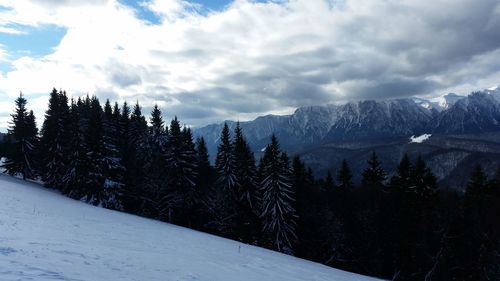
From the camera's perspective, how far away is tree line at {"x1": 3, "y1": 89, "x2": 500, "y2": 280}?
4347 centimetres

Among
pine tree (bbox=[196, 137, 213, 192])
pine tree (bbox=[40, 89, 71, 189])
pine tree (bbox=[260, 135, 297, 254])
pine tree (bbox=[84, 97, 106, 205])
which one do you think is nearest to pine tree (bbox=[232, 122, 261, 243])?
pine tree (bbox=[260, 135, 297, 254])

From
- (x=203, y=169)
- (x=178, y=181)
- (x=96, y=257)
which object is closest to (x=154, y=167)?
(x=178, y=181)

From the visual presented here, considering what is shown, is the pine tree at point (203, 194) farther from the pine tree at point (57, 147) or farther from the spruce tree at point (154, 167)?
the pine tree at point (57, 147)

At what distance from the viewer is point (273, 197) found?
46.9 m

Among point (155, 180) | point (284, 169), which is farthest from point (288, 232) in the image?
point (155, 180)

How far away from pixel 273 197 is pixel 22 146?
3828 cm

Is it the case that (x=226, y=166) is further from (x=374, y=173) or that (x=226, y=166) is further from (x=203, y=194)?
(x=374, y=173)

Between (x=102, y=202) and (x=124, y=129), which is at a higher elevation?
(x=124, y=129)

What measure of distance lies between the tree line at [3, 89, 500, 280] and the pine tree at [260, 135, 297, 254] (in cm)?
14

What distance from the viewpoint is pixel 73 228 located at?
18.8 m

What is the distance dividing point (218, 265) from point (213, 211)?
36.9 m

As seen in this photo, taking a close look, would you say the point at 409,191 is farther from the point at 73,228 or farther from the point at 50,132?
the point at 50,132

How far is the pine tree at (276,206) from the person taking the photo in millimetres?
46594

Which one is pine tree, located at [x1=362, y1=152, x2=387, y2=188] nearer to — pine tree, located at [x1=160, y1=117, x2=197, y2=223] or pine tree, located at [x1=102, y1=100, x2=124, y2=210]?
pine tree, located at [x1=160, y1=117, x2=197, y2=223]
